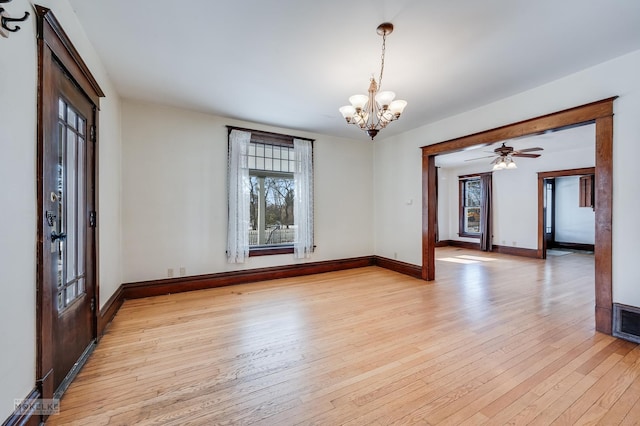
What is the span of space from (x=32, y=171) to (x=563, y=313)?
5211 millimetres

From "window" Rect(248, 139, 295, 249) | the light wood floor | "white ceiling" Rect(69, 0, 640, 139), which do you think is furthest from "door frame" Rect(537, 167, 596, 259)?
"window" Rect(248, 139, 295, 249)

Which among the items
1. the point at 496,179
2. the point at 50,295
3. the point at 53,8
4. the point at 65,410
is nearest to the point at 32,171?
the point at 50,295

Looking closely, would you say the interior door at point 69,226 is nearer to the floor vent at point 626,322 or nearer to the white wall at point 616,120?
the white wall at point 616,120

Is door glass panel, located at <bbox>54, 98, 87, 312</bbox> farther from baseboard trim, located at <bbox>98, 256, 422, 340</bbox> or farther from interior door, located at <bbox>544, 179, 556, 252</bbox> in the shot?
interior door, located at <bbox>544, 179, 556, 252</bbox>

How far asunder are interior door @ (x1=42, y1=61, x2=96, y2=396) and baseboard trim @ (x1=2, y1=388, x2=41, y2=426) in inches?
10.3

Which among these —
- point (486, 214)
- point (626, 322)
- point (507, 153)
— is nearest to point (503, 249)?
point (486, 214)

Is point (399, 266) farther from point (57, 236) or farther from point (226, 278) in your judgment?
point (57, 236)

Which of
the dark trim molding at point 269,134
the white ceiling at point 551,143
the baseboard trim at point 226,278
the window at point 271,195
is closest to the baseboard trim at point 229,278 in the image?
the baseboard trim at point 226,278

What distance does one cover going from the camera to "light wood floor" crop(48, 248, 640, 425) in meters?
1.65

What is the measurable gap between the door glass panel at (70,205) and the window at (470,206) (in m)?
9.46

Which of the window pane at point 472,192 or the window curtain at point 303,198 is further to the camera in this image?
the window pane at point 472,192

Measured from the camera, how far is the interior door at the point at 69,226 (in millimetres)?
1700

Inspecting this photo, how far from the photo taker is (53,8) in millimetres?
1775

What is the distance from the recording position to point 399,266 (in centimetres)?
532
